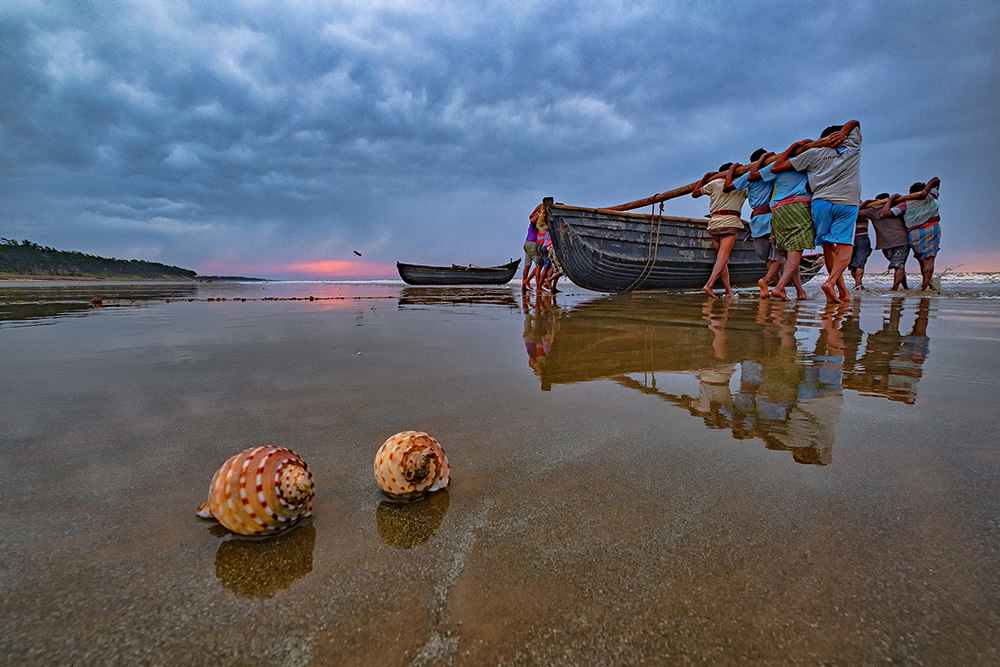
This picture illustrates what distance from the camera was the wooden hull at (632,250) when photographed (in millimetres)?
9672

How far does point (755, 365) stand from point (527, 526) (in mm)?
1943

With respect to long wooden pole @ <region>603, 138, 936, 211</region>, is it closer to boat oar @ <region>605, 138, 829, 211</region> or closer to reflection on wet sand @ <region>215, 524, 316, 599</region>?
boat oar @ <region>605, 138, 829, 211</region>

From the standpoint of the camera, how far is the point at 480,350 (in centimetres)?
297

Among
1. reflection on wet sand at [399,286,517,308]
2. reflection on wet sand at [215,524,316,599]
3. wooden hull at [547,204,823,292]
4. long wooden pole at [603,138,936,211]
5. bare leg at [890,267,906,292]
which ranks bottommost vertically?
reflection on wet sand at [215,524,316,599]

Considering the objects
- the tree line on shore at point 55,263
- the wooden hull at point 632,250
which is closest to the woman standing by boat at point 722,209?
the wooden hull at point 632,250

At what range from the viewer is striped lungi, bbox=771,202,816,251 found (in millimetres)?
6816

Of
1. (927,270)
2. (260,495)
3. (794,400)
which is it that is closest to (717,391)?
(794,400)

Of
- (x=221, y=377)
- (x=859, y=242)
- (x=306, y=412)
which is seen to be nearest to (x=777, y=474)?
(x=306, y=412)

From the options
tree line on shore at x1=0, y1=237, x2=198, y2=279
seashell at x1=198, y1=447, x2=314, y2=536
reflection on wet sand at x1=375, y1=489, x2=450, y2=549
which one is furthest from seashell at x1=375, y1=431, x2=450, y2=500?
tree line on shore at x1=0, y1=237, x2=198, y2=279

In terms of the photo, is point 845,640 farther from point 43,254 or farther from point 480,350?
point 43,254

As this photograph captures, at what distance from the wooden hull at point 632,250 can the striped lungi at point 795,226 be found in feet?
11.6

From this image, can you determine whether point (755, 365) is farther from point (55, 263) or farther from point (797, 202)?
point (55, 263)

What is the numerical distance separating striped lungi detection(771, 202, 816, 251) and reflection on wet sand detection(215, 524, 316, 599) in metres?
8.09

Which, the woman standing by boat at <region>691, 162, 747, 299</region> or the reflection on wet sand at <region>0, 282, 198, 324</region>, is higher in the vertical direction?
the woman standing by boat at <region>691, 162, 747, 299</region>
